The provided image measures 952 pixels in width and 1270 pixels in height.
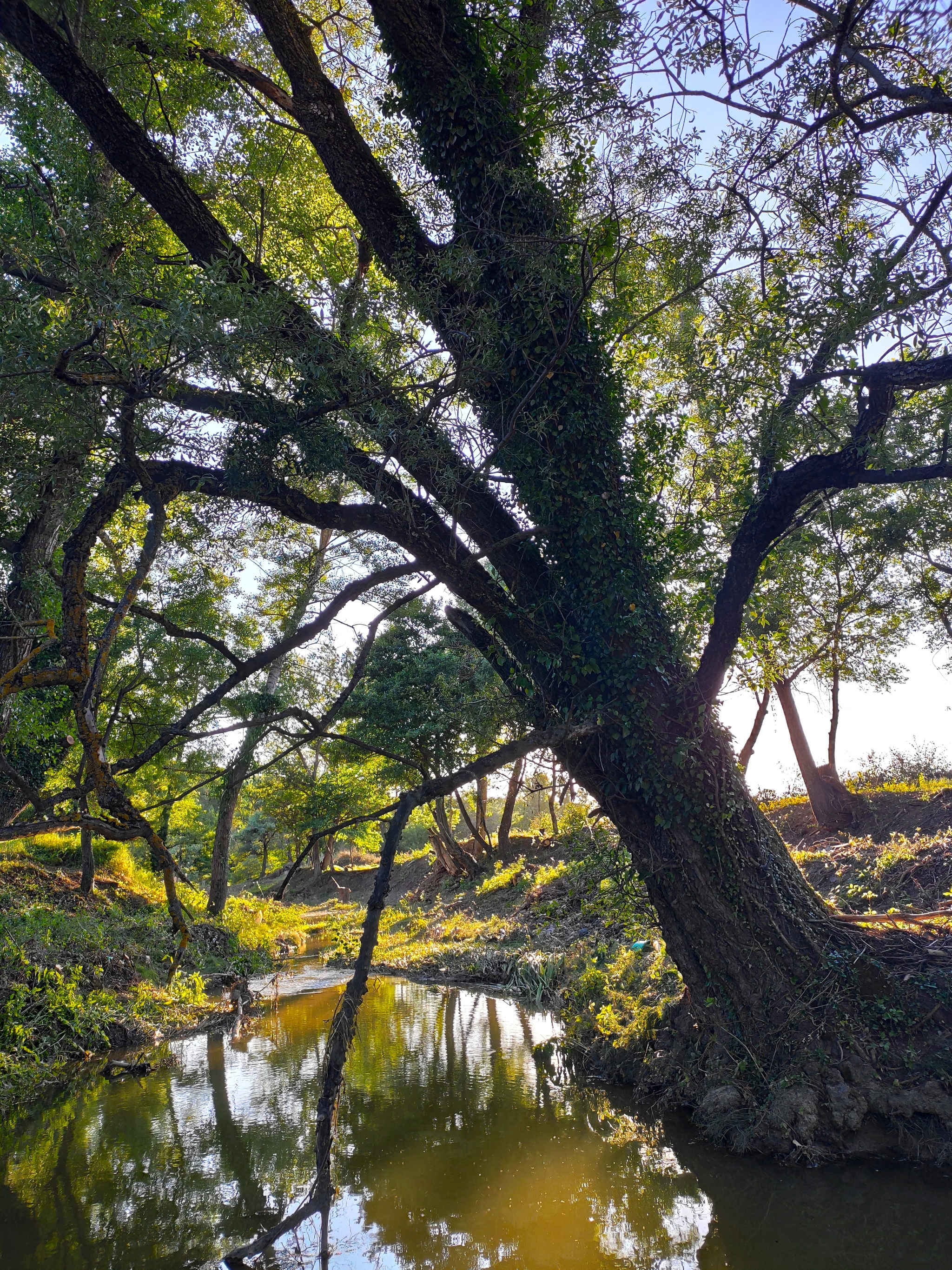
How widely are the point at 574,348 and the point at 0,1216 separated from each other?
6.36m

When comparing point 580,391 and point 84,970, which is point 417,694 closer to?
point 84,970

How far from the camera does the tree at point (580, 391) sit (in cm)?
444

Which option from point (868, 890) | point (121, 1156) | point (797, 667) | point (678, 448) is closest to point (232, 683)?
point (121, 1156)

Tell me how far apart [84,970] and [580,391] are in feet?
26.4

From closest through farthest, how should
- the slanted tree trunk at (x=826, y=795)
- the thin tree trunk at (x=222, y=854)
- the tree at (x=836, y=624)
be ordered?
the tree at (x=836, y=624) < the slanted tree trunk at (x=826, y=795) < the thin tree trunk at (x=222, y=854)

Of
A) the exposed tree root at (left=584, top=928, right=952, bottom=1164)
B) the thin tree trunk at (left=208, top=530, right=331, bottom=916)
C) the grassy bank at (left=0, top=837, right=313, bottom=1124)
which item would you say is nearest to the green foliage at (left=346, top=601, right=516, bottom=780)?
the thin tree trunk at (left=208, top=530, right=331, bottom=916)

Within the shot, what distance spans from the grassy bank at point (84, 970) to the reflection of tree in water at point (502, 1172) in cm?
201

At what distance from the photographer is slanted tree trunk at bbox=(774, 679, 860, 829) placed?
11320 millimetres

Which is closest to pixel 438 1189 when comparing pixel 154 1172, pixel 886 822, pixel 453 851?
pixel 154 1172

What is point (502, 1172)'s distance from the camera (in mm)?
4273

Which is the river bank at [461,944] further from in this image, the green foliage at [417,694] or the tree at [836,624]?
the green foliage at [417,694]

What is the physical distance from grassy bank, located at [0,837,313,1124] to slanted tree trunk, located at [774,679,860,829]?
334 inches

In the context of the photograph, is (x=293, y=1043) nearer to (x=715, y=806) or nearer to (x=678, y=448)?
(x=715, y=806)

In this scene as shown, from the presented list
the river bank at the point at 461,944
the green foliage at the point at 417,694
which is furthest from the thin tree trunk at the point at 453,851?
the river bank at the point at 461,944
